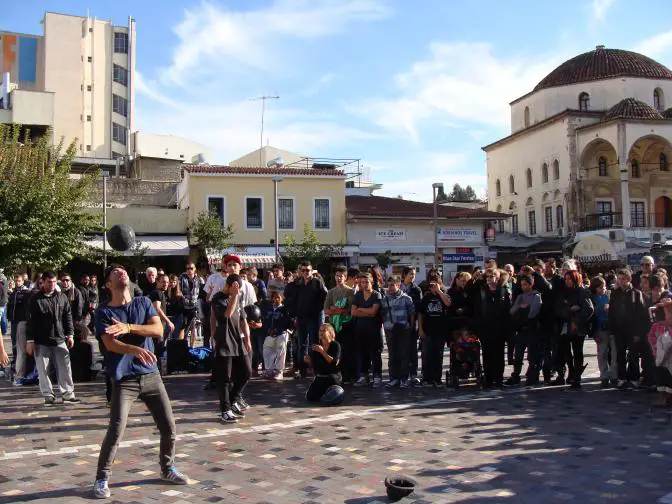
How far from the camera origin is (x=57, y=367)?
9219mm

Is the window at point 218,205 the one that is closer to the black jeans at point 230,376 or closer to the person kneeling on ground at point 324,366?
the person kneeling on ground at point 324,366

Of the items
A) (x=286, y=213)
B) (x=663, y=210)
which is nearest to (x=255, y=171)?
(x=286, y=213)

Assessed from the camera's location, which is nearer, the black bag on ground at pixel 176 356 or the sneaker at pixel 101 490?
the sneaker at pixel 101 490

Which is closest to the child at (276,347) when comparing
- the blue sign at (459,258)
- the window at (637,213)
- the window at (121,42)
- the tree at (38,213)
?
the tree at (38,213)

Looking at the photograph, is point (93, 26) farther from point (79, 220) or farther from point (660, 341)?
point (660, 341)

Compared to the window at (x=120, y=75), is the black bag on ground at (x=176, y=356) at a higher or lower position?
lower

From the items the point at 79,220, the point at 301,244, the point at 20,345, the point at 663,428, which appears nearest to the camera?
the point at 663,428

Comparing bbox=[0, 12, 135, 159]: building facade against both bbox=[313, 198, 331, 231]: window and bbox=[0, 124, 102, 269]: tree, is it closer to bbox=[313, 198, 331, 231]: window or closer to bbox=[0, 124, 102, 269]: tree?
bbox=[313, 198, 331, 231]: window

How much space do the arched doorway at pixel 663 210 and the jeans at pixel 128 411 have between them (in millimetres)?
45214

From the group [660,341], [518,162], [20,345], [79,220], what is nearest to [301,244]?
[79,220]

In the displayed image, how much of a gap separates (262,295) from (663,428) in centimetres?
707

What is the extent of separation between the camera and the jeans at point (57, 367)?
29.6 ft

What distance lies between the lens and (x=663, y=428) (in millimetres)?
7512

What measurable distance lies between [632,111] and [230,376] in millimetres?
39467
